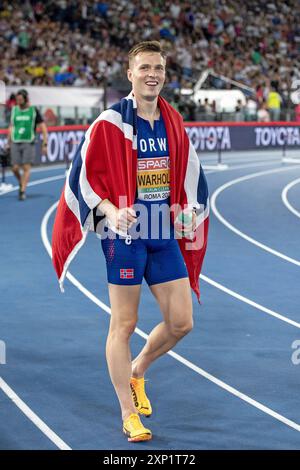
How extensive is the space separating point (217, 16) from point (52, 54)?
35.7 ft

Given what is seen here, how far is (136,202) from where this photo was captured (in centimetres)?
602

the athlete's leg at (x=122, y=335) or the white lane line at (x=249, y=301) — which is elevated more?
the athlete's leg at (x=122, y=335)

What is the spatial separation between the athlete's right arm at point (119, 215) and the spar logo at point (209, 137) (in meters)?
24.5

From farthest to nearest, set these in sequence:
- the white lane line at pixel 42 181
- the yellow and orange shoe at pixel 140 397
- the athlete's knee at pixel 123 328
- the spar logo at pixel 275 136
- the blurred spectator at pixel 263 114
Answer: the spar logo at pixel 275 136, the blurred spectator at pixel 263 114, the white lane line at pixel 42 181, the yellow and orange shoe at pixel 140 397, the athlete's knee at pixel 123 328

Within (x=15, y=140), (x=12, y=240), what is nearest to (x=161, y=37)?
(x=15, y=140)

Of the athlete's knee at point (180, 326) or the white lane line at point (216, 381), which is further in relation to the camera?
the white lane line at point (216, 381)

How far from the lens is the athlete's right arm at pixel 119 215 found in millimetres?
5684

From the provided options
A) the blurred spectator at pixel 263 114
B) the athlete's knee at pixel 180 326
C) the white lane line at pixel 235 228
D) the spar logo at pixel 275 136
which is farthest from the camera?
the spar logo at pixel 275 136

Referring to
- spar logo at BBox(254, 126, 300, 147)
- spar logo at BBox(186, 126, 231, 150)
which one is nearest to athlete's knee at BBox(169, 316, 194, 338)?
spar logo at BBox(186, 126, 231, 150)

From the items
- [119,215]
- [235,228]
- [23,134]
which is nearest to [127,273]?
[119,215]

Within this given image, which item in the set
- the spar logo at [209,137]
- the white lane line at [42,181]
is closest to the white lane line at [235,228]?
the white lane line at [42,181]

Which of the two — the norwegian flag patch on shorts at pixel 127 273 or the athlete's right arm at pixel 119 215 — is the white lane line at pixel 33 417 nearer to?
the norwegian flag patch on shorts at pixel 127 273

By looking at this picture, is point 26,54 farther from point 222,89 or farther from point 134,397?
point 134,397

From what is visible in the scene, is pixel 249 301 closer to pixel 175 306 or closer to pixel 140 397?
pixel 140 397
